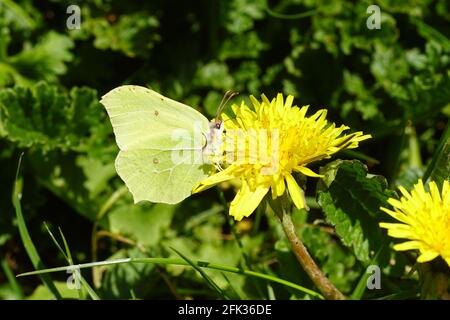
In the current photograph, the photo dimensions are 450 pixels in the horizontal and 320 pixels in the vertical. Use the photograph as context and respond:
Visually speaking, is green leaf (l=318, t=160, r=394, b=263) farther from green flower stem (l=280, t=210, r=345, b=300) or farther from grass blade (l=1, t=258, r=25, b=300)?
grass blade (l=1, t=258, r=25, b=300)

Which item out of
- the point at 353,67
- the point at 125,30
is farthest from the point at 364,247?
the point at 125,30

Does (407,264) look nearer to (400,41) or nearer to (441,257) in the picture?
(441,257)

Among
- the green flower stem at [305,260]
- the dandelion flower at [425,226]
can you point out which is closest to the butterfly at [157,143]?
the green flower stem at [305,260]

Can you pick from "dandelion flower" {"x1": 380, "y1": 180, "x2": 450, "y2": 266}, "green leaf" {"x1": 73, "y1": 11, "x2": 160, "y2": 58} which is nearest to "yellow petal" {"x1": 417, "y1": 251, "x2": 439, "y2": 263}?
"dandelion flower" {"x1": 380, "y1": 180, "x2": 450, "y2": 266}

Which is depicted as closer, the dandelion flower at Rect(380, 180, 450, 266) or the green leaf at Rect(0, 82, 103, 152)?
the dandelion flower at Rect(380, 180, 450, 266)

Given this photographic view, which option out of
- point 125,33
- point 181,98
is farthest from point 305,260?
point 125,33

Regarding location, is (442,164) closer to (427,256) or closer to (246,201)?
(427,256)
